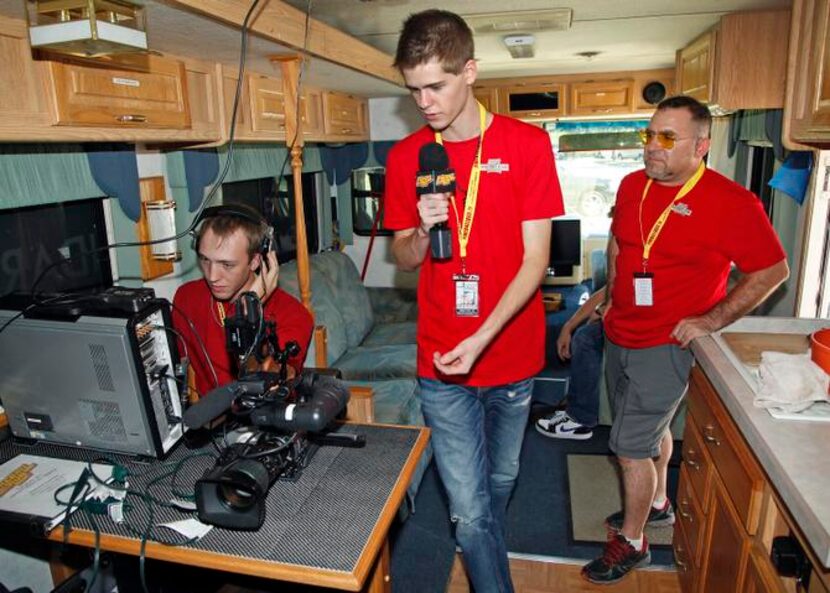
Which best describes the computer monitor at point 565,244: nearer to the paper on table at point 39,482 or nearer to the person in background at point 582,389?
the person in background at point 582,389

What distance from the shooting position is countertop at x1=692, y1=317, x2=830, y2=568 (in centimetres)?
121

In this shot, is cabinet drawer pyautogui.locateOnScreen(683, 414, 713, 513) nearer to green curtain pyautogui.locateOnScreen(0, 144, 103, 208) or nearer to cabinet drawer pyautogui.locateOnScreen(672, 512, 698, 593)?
cabinet drawer pyautogui.locateOnScreen(672, 512, 698, 593)

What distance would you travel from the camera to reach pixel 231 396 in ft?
4.41

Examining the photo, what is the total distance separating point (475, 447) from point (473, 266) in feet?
1.74

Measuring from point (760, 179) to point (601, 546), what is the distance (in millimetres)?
2960

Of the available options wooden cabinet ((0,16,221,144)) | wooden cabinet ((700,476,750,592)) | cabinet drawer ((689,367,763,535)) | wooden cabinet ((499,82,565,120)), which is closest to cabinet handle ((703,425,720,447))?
cabinet drawer ((689,367,763,535))

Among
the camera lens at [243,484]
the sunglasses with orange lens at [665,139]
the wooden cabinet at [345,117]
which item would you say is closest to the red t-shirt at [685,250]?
the sunglasses with orange lens at [665,139]

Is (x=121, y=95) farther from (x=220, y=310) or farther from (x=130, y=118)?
(x=220, y=310)

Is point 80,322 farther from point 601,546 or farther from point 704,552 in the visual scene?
point 601,546

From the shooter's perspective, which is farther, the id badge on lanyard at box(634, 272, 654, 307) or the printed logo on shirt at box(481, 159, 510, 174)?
the id badge on lanyard at box(634, 272, 654, 307)

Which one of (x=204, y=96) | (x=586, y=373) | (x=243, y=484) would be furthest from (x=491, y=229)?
(x=586, y=373)

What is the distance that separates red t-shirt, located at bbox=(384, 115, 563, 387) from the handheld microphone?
0.14 m

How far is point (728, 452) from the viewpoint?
1787 millimetres

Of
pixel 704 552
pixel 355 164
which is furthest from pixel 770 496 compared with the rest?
pixel 355 164
